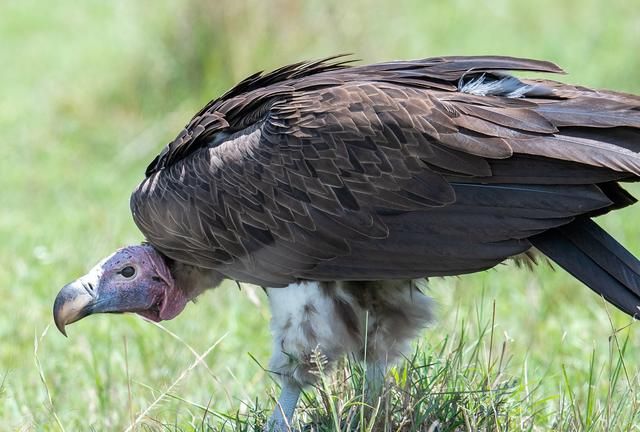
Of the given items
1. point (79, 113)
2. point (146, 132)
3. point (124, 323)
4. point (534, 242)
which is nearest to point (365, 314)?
point (534, 242)

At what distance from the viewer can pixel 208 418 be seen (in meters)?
4.14

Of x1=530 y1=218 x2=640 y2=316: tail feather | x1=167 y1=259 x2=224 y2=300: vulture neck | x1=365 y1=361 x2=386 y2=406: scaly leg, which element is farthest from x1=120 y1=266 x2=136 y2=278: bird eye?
x1=530 y1=218 x2=640 y2=316: tail feather

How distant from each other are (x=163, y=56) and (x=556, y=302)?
3.61m

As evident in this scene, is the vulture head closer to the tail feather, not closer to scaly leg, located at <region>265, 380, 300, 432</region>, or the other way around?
scaly leg, located at <region>265, 380, 300, 432</region>

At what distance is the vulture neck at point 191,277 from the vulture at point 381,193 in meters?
0.12

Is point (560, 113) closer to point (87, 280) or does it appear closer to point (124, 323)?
point (87, 280)

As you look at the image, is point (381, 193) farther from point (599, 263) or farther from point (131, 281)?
point (131, 281)

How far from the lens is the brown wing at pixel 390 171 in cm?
368

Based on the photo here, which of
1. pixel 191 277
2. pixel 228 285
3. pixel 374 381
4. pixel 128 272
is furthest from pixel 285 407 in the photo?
pixel 228 285

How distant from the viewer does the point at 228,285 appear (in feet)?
20.1

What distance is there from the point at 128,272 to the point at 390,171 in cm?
114

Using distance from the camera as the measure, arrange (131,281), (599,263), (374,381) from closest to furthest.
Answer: (599,263) < (374,381) < (131,281)

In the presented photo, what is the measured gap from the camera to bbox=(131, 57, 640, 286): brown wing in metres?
3.68

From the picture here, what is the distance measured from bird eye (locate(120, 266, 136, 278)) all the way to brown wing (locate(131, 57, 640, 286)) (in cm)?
27
